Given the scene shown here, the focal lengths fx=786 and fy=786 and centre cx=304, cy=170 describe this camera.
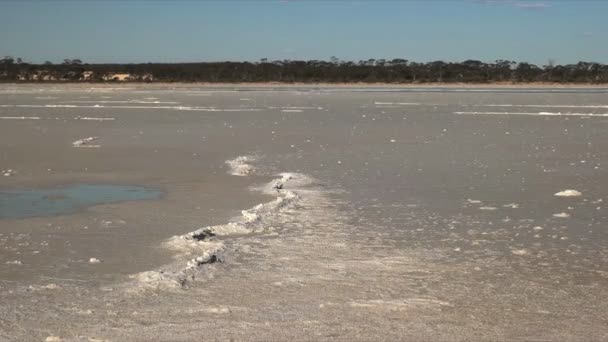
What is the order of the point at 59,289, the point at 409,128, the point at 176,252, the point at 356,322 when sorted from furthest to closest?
the point at 409,128 → the point at 176,252 → the point at 59,289 → the point at 356,322

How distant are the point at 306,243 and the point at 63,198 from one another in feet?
13.8

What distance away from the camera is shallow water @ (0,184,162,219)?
9180 mm

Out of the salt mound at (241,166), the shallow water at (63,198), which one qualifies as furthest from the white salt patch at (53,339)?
the salt mound at (241,166)

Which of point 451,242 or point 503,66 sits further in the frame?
point 503,66

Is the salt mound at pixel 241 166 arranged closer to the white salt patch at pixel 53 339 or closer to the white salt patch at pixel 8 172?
the white salt patch at pixel 8 172

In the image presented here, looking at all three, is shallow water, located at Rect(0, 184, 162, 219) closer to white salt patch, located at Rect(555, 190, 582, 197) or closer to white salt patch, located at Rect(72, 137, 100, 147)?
white salt patch, located at Rect(555, 190, 582, 197)

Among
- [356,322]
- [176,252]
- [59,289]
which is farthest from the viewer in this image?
[176,252]

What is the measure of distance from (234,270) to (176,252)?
2.84 ft

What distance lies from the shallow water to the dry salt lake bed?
1.8 inches

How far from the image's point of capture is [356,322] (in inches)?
200

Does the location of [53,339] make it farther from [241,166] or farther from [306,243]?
[241,166]

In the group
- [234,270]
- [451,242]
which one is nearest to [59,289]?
[234,270]

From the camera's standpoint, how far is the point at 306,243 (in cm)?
734

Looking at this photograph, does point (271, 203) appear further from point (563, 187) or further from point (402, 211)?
point (563, 187)
